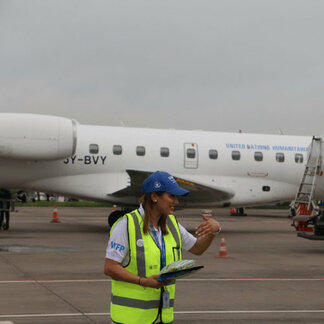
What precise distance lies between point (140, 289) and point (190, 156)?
18651 millimetres

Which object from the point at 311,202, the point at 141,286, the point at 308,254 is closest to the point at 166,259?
the point at 141,286

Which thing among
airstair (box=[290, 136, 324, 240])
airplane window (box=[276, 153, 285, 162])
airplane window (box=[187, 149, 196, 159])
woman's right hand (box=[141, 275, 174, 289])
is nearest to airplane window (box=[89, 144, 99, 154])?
airplane window (box=[187, 149, 196, 159])

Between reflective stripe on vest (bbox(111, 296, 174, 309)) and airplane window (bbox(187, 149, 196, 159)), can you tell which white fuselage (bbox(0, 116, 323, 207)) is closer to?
airplane window (bbox(187, 149, 196, 159))

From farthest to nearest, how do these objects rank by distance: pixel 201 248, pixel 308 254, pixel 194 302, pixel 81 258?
pixel 308 254 → pixel 81 258 → pixel 194 302 → pixel 201 248

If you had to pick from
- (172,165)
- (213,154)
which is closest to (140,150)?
(172,165)

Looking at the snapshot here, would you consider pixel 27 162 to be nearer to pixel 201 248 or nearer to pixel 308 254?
pixel 308 254

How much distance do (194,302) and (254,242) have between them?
439 inches

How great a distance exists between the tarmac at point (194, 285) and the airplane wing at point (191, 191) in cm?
313

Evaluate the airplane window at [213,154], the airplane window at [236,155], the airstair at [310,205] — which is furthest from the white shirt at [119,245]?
the airplane window at [236,155]

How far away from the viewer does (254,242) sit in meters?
20.4

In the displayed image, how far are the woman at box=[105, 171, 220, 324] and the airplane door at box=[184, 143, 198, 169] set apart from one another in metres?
18.2

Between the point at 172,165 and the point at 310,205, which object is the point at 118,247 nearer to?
the point at 310,205

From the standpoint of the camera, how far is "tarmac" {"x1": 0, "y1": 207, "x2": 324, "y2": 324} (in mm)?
8562

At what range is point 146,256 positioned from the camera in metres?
4.51
